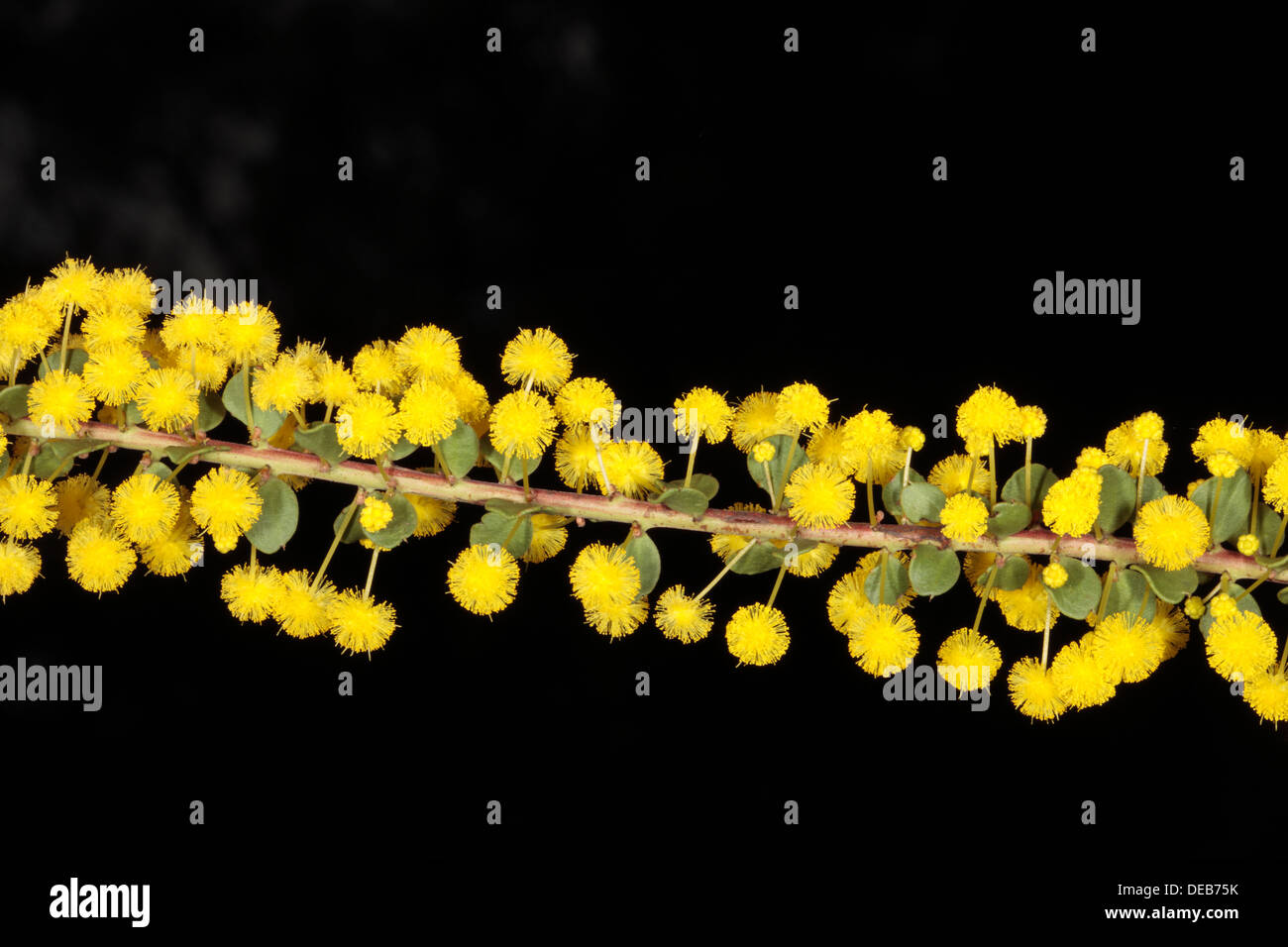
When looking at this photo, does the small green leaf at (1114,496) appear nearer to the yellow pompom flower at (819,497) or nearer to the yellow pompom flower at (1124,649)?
the yellow pompom flower at (1124,649)

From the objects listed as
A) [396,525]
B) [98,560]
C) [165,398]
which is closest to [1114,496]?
[396,525]

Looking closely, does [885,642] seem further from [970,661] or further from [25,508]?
[25,508]

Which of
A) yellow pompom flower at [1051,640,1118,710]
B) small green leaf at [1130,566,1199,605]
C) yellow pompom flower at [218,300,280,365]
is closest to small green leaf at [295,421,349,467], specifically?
yellow pompom flower at [218,300,280,365]

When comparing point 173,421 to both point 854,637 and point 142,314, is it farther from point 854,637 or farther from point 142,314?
point 854,637

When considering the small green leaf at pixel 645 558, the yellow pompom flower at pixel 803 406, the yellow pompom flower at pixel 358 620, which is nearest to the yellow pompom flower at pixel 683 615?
the small green leaf at pixel 645 558

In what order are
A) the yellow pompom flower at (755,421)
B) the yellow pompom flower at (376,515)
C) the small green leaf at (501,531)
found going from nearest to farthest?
1. the yellow pompom flower at (376,515)
2. the small green leaf at (501,531)
3. the yellow pompom flower at (755,421)

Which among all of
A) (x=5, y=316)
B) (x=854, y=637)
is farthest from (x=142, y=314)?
(x=854, y=637)

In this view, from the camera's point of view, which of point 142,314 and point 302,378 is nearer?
point 302,378
